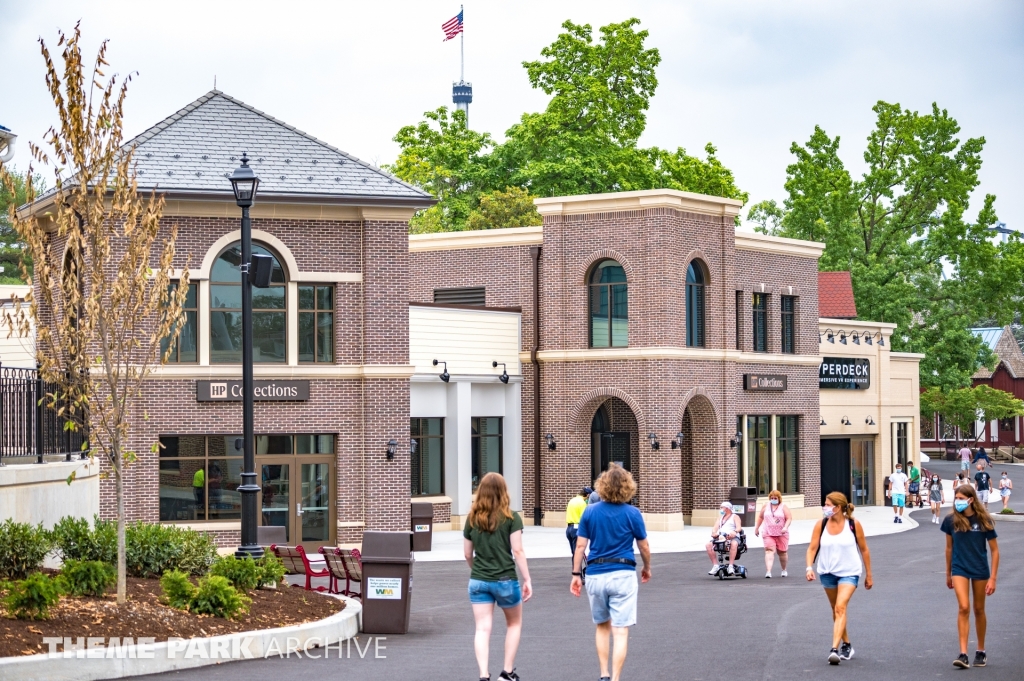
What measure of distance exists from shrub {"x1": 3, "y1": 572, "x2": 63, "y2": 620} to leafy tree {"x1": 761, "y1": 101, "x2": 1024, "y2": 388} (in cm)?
4651

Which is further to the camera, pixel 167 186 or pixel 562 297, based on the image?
pixel 562 297

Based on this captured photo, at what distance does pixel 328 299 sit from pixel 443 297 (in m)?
11.4

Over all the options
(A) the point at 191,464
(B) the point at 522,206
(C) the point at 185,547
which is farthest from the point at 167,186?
(B) the point at 522,206

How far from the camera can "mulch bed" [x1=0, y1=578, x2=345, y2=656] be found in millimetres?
12727

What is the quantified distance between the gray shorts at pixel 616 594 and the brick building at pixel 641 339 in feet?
78.3

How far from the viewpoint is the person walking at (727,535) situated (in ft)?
78.4

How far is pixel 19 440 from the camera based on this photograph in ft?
57.7

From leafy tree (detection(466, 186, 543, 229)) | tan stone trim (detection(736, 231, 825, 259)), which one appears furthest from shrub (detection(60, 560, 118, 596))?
leafy tree (detection(466, 186, 543, 229))

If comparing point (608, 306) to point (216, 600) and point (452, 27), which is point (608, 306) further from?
point (452, 27)

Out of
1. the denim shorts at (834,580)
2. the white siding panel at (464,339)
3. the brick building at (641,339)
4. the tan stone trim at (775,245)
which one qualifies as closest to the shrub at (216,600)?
the denim shorts at (834,580)

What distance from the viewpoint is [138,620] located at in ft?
44.8

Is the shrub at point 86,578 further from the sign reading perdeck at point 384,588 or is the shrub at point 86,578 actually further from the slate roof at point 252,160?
the slate roof at point 252,160

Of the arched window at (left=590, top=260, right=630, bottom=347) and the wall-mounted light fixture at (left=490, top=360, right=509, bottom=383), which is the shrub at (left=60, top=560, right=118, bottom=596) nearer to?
the wall-mounted light fixture at (left=490, top=360, right=509, bottom=383)

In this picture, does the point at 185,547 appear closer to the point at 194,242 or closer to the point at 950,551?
the point at 950,551
